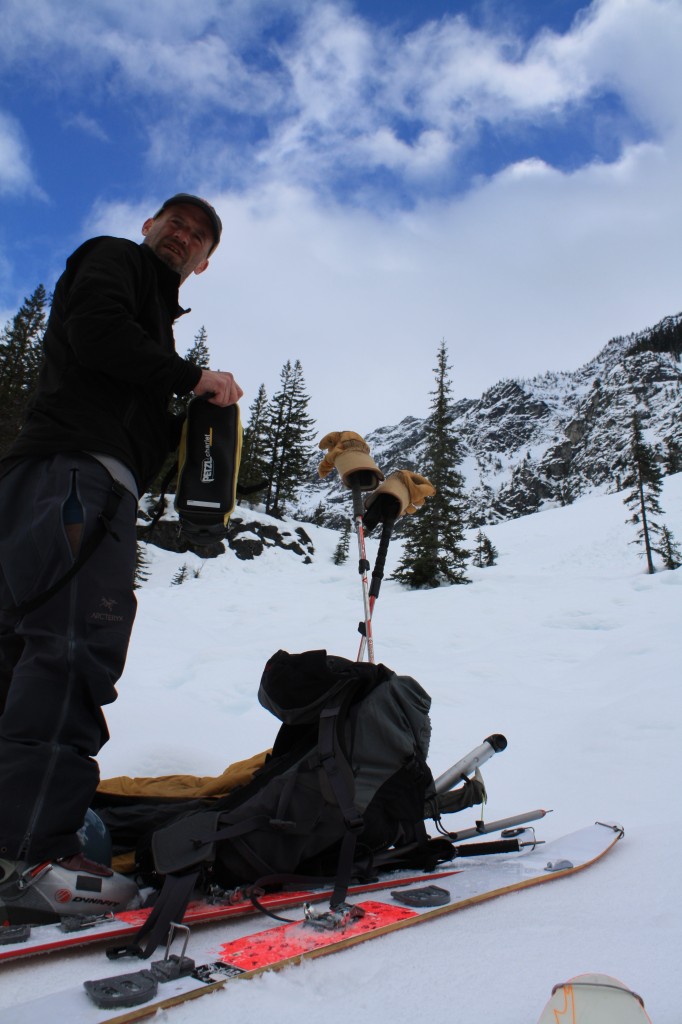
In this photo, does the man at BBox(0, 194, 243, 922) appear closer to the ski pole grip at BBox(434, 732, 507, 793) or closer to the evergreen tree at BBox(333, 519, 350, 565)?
the ski pole grip at BBox(434, 732, 507, 793)

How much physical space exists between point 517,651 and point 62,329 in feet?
20.1

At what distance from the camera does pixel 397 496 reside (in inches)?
136

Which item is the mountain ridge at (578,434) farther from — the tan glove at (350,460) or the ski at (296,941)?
the ski at (296,941)

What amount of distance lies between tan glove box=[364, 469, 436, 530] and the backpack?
4.81 feet

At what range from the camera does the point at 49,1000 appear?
106 centimetres

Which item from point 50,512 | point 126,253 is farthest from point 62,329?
point 50,512

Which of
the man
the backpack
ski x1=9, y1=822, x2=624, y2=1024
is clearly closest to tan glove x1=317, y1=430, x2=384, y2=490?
the man

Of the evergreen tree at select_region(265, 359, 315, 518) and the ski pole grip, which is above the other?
the evergreen tree at select_region(265, 359, 315, 518)

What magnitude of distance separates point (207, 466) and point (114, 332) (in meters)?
0.59

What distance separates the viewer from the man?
1.61 metres

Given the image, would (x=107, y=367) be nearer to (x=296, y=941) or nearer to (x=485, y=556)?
(x=296, y=941)

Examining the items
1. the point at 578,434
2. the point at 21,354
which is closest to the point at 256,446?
the point at 21,354

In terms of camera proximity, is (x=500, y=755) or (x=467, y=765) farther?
(x=500, y=755)

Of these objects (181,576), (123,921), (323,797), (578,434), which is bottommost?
(123,921)
